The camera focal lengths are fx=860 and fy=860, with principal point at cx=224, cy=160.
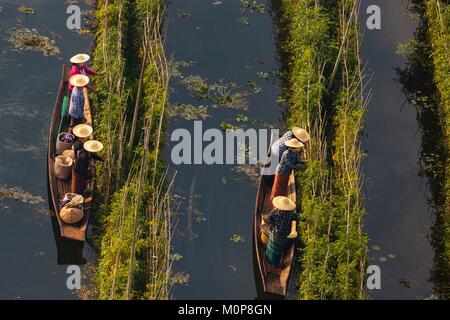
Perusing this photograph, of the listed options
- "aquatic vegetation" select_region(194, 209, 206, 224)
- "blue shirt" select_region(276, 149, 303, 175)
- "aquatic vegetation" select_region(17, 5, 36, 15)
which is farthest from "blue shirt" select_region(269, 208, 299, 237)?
"aquatic vegetation" select_region(17, 5, 36, 15)

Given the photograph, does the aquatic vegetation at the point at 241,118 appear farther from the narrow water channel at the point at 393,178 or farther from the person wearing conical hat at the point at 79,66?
the person wearing conical hat at the point at 79,66

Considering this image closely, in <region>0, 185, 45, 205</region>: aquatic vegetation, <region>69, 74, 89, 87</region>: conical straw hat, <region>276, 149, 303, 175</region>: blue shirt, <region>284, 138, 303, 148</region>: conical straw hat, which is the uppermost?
<region>69, 74, 89, 87</region>: conical straw hat

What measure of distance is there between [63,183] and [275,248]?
3448 mm

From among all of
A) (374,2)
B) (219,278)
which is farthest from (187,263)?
(374,2)

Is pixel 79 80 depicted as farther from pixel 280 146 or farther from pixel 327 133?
pixel 327 133

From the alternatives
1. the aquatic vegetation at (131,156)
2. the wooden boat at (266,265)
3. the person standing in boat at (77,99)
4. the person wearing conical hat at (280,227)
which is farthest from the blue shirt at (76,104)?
the person wearing conical hat at (280,227)

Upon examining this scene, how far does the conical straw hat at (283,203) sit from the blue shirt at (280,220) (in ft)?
0.17

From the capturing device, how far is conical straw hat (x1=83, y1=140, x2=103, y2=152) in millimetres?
12780

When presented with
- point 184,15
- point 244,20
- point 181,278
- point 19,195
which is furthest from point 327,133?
point 19,195

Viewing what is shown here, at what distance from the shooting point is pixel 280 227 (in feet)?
39.3

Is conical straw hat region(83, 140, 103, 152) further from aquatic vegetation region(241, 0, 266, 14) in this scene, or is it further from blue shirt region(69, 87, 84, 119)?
aquatic vegetation region(241, 0, 266, 14)

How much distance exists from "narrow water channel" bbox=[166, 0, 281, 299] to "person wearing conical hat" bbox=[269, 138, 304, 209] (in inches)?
39.1

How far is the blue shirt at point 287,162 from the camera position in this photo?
13.1m

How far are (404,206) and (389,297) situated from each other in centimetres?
203
